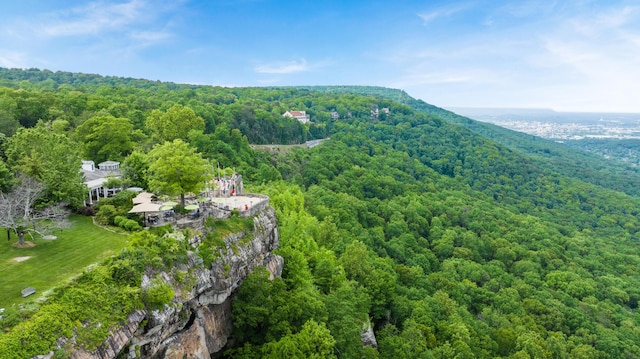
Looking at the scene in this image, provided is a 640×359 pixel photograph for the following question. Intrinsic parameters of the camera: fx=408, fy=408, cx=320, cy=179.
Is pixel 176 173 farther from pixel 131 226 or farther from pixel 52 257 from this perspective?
pixel 52 257

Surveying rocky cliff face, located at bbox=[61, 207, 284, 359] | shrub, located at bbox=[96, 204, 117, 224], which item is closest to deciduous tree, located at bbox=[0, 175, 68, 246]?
shrub, located at bbox=[96, 204, 117, 224]

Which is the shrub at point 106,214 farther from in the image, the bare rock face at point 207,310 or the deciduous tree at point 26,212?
the bare rock face at point 207,310

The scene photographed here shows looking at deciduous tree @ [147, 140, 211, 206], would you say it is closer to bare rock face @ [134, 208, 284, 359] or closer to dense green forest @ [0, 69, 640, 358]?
bare rock face @ [134, 208, 284, 359]

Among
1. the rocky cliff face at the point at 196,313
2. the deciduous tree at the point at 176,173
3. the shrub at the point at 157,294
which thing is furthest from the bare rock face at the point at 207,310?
the deciduous tree at the point at 176,173

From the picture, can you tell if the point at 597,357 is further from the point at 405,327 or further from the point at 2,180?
the point at 2,180

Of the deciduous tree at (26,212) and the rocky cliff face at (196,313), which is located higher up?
the deciduous tree at (26,212)
